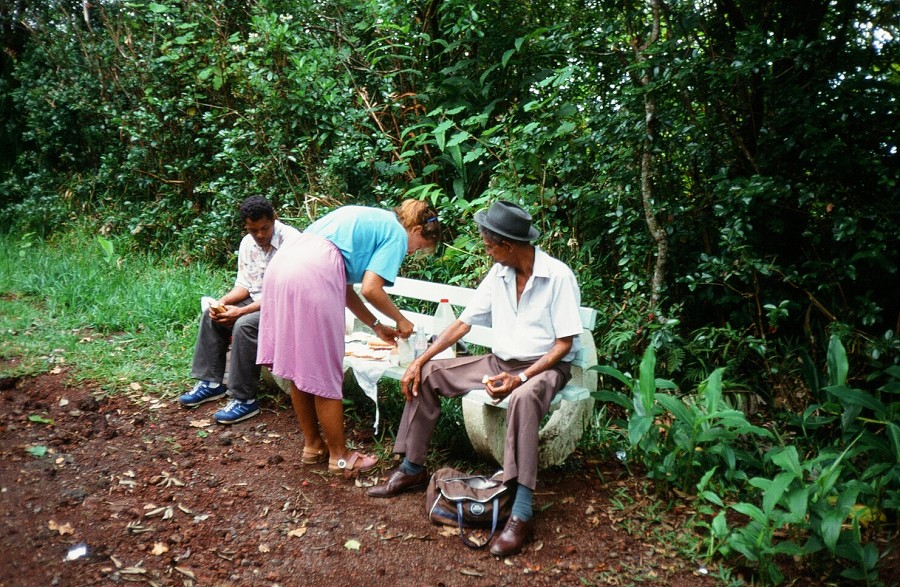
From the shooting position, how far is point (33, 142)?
10.8m

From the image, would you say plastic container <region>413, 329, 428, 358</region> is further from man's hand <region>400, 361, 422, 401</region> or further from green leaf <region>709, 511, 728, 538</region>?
green leaf <region>709, 511, 728, 538</region>

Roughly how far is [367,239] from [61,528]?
2155 mm

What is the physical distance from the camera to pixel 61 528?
3.50m

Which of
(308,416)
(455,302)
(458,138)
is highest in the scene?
(458,138)

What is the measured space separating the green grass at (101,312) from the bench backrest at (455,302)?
1941 mm

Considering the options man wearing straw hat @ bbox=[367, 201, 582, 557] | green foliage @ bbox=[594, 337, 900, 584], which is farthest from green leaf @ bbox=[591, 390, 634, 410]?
man wearing straw hat @ bbox=[367, 201, 582, 557]

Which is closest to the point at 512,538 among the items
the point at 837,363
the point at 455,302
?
the point at 455,302

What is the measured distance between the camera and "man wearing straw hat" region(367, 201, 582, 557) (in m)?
3.45

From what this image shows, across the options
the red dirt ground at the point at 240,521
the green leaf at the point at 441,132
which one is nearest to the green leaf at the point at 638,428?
the red dirt ground at the point at 240,521

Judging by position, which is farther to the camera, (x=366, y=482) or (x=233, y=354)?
(x=233, y=354)

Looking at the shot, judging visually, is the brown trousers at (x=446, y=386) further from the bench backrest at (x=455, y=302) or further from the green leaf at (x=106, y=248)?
the green leaf at (x=106, y=248)

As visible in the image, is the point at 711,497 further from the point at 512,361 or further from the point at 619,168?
the point at 619,168

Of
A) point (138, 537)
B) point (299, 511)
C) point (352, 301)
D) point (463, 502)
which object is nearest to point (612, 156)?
point (352, 301)

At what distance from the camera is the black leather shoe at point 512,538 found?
336cm
